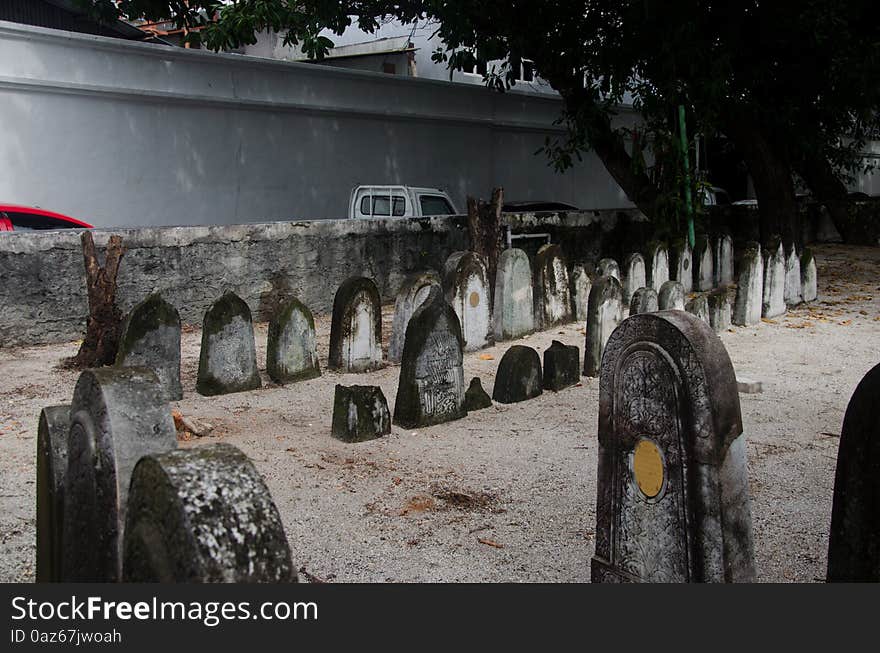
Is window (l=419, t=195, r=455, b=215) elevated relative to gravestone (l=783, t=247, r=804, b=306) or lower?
elevated

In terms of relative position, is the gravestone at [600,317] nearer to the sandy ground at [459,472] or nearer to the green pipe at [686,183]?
the sandy ground at [459,472]

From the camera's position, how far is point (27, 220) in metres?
11.1

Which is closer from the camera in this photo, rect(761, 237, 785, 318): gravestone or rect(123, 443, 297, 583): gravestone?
rect(123, 443, 297, 583): gravestone

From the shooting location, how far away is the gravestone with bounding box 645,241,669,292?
1156cm

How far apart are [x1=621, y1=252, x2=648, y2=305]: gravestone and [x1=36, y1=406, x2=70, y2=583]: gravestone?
822cm

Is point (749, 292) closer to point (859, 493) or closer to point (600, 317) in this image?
point (600, 317)

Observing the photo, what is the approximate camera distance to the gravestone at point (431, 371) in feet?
22.2

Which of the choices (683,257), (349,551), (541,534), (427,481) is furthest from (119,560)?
(683,257)

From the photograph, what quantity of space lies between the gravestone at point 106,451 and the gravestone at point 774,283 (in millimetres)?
9499

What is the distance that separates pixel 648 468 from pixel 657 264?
8.05 metres

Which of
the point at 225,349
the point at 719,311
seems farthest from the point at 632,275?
the point at 225,349

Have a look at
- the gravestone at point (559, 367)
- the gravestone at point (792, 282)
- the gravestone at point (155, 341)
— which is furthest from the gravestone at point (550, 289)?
the gravestone at point (155, 341)

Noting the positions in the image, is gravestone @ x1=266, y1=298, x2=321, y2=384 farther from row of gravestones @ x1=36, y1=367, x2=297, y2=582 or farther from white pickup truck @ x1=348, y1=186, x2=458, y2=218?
white pickup truck @ x1=348, y1=186, x2=458, y2=218

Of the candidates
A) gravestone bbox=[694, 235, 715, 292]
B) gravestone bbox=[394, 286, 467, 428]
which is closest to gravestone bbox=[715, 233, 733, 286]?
gravestone bbox=[694, 235, 715, 292]
